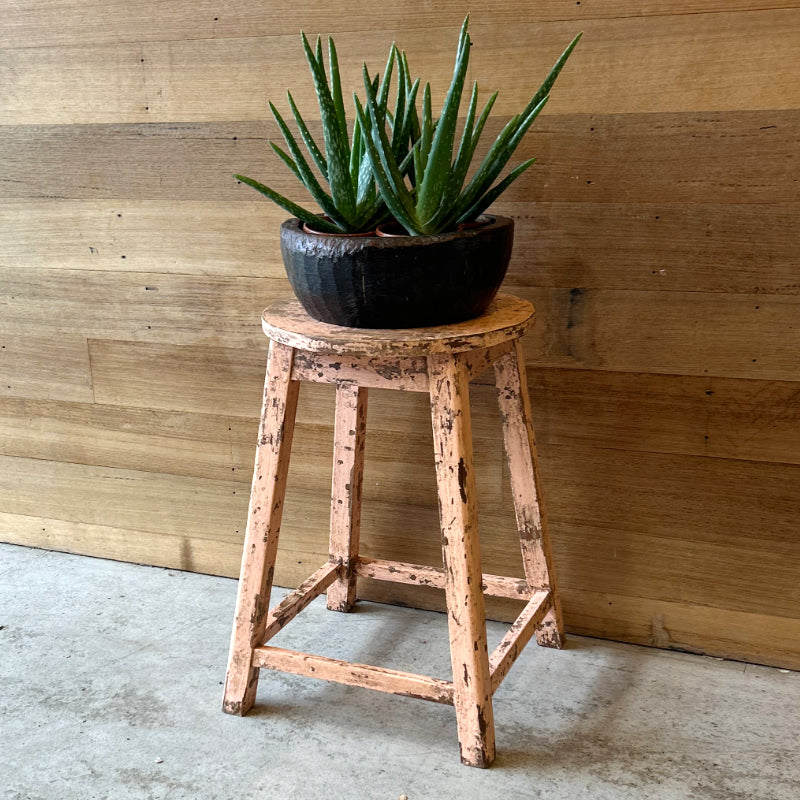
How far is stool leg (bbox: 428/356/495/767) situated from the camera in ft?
3.93

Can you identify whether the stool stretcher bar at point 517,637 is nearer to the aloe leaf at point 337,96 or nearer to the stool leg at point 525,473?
the stool leg at point 525,473

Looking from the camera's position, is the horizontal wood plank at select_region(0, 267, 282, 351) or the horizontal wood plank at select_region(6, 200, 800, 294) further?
the horizontal wood plank at select_region(0, 267, 282, 351)

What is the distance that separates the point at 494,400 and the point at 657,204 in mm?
414

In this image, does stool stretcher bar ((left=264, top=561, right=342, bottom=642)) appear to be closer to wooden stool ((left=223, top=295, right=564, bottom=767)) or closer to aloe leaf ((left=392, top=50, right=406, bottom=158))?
wooden stool ((left=223, top=295, right=564, bottom=767))

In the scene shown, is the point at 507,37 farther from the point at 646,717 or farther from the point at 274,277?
the point at 646,717

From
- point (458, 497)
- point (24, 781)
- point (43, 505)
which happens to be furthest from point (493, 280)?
point (43, 505)

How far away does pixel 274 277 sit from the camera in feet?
5.35

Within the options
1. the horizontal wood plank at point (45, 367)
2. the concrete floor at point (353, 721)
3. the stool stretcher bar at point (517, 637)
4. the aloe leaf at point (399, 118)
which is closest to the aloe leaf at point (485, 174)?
the aloe leaf at point (399, 118)

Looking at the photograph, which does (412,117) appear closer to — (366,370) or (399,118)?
(399,118)

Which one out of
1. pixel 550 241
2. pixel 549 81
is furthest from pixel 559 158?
pixel 549 81

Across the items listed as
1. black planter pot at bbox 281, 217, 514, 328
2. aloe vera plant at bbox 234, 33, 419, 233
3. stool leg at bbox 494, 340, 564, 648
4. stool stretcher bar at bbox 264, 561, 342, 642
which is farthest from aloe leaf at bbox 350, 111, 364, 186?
stool stretcher bar at bbox 264, 561, 342, 642

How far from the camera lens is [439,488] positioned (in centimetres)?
123

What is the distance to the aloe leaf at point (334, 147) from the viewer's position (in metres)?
1.14

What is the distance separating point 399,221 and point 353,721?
75cm
